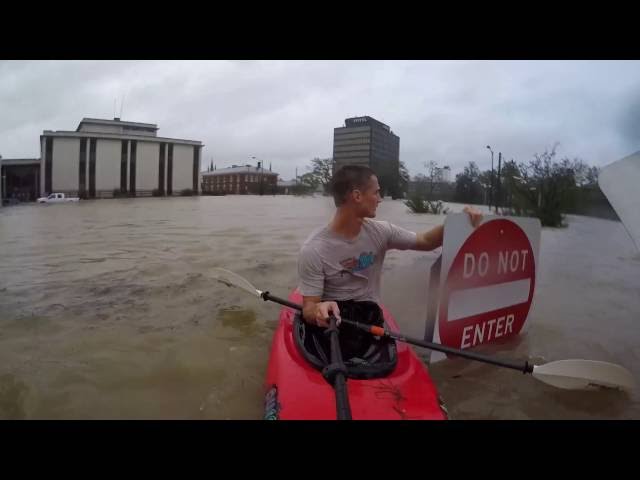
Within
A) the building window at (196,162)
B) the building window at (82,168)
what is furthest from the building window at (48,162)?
the building window at (196,162)

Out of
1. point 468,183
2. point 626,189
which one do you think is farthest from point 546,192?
point 626,189

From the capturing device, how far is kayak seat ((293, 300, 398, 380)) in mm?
1946

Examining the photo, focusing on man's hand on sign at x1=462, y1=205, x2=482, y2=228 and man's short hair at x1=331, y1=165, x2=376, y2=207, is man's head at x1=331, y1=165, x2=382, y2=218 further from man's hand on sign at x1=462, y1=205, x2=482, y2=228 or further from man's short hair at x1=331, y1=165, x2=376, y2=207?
man's hand on sign at x1=462, y1=205, x2=482, y2=228

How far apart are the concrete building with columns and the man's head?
618 cm

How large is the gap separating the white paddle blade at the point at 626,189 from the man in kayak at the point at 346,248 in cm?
92

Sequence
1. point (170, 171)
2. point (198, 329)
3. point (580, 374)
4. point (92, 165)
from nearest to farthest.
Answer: point (580, 374)
point (198, 329)
point (92, 165)
point (170, 171)

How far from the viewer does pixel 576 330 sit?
3879 mm

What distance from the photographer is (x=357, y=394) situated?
1669 mm

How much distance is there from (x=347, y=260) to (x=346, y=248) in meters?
0.08

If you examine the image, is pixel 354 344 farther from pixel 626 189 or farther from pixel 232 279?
pixel 626 189

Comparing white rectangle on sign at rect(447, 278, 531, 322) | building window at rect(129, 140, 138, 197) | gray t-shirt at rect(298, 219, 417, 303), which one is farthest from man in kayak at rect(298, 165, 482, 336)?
building window at rect(129, 140, 138, 197)

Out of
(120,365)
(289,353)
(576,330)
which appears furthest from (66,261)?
(576,330)

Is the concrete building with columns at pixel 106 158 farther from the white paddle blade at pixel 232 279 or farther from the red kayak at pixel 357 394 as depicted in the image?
the red kayak at pixel 357 394

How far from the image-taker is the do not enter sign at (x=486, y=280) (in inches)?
91.0
